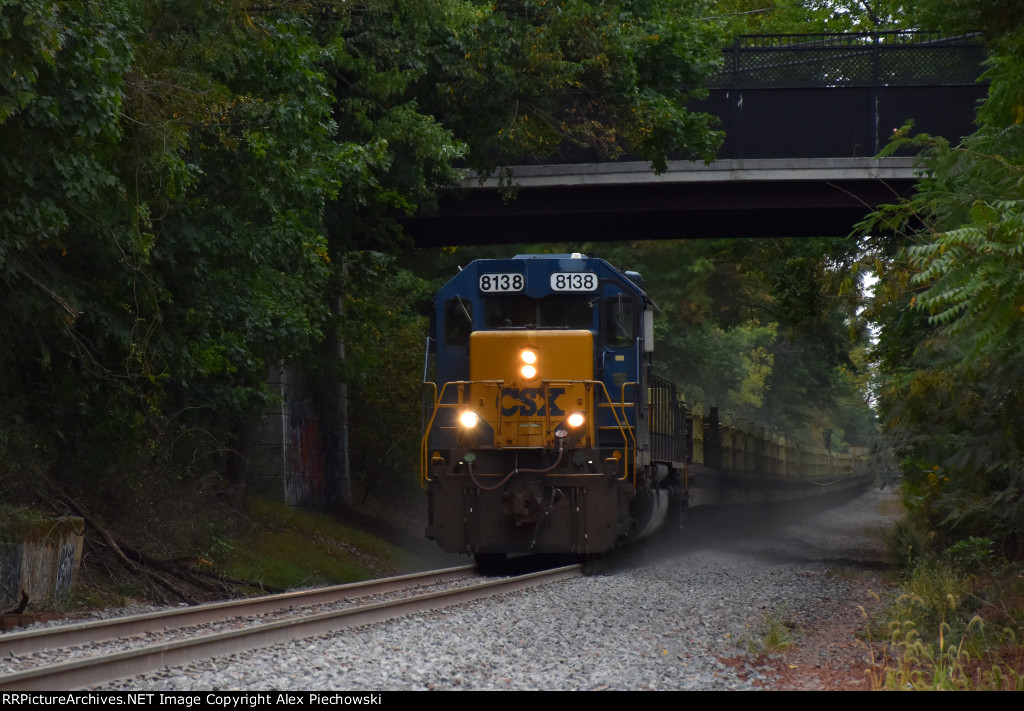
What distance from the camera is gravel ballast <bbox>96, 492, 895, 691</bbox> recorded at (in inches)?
261

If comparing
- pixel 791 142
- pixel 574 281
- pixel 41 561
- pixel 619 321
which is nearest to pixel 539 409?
pixel 619 321

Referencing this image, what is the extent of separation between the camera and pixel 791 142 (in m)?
21.4

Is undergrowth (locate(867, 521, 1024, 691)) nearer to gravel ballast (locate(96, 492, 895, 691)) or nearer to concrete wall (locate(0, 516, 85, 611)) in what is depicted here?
gravel ballast (locate(96, 492, 895, 691))

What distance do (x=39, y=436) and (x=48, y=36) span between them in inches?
209

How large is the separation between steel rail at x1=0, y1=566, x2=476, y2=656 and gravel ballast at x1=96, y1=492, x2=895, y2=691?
150 centimetres

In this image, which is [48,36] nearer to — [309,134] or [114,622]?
[114,622]

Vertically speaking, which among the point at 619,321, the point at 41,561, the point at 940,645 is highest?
the point at 619,321

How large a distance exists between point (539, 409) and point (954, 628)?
611 centimetres

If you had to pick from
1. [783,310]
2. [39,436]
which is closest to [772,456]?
[783,310]

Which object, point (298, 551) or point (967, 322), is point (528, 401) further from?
point (967, 322)

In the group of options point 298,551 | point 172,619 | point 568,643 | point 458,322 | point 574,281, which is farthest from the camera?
point 298,551

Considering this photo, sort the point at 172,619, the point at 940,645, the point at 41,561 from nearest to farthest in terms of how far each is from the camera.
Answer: the point at 940,645 → the point at 172,619 → the point at 41,561

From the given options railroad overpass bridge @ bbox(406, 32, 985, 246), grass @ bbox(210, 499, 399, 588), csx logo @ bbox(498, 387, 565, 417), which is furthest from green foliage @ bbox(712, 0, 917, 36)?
csx logo @ bbox(498, 387, 565, 417)

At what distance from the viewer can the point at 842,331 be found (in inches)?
1195
